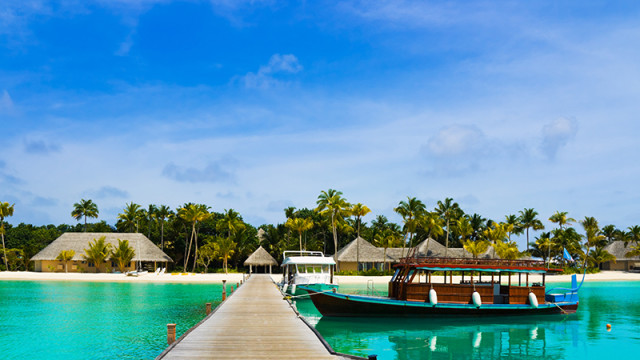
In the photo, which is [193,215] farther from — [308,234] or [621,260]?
[621,260]

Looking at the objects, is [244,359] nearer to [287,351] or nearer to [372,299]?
[287,351]

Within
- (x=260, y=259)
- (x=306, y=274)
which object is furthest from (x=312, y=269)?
(x=260, y=259)

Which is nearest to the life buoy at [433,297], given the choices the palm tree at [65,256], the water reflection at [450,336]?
the water reflection at [450,336]

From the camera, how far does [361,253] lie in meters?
71.1

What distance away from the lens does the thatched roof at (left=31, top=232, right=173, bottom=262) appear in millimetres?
71125

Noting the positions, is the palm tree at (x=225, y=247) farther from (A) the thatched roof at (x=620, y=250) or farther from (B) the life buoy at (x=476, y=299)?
(A) the thatched roof at (x=620, y=250)

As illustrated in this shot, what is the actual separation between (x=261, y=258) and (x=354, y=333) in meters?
49.3

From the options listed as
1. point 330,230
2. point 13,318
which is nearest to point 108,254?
point 330,230

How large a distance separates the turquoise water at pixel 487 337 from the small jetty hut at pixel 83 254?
148ft

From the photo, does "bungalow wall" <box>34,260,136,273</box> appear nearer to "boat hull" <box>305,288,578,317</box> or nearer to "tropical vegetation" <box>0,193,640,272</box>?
"tropical vegetation" <box>0,193,640,272</box>

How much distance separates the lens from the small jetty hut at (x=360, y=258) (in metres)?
70.3

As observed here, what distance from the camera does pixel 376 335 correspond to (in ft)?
81.0

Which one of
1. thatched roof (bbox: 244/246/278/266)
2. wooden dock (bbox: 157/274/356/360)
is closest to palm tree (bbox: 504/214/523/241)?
thatched roof (bbox: 244/246/278/266)

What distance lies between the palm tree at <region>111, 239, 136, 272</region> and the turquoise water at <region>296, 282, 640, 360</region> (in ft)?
142
